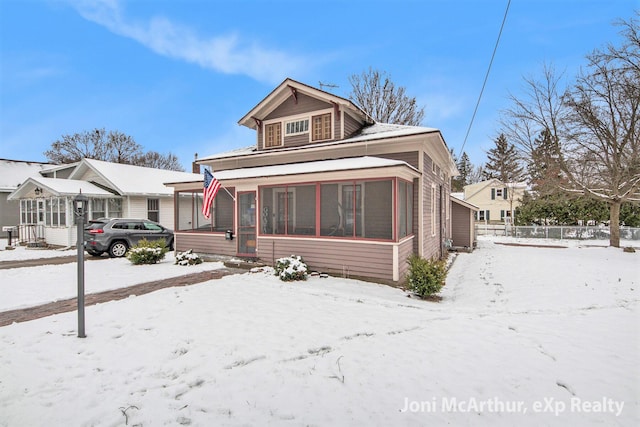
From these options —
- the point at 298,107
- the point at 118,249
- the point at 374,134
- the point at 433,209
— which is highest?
the point at 298,107

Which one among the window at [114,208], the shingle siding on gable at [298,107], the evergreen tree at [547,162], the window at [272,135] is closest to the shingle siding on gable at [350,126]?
the shingle siding on gable at [298,107]

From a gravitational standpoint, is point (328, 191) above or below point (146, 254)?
above

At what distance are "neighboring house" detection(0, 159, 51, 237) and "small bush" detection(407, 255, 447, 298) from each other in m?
27.8

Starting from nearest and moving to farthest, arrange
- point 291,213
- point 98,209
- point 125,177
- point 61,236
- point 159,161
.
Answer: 1. point 291,213
2. point 61,236
3. point 98,209
4. point 125,177
5. point 159,161

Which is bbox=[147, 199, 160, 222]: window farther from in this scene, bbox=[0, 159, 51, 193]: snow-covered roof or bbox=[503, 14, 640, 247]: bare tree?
bbox=[503, 14, 640, 247]: bare tree

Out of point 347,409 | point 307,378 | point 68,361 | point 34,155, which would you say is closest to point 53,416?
point 68,361

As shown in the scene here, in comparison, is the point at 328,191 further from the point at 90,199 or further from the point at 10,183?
the point at 10,183

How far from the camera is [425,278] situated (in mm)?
7309

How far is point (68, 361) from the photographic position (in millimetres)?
3836

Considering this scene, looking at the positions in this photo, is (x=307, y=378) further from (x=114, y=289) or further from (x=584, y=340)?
(x=114, y=289)

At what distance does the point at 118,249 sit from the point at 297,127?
9375 mm

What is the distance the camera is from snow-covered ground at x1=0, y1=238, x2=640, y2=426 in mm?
2928

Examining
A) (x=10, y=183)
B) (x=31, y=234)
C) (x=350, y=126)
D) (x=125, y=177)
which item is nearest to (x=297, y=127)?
(x=350, y=126)

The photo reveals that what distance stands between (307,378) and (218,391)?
994 mm
